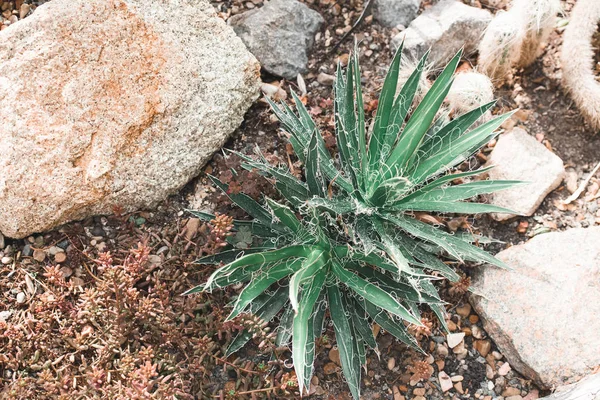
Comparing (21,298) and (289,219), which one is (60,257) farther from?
(289,219)

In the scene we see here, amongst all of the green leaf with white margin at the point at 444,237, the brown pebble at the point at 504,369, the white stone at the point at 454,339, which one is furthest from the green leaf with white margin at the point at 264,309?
→ the brown pebble at the point at 504,369

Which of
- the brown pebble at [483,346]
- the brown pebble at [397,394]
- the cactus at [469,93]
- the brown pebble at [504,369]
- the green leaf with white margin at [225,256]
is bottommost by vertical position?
the brown pebble at [397,394]

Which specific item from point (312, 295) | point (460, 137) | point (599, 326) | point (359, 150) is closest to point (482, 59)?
point (460, 137)

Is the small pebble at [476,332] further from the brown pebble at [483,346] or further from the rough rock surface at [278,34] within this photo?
the rough rock surface at [278,34]

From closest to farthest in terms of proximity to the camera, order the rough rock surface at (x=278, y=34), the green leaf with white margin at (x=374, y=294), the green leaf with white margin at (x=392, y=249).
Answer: the green leaf with white margin at (x=392, y=249) → the green leaf with white margin at (x=374, y=294) → the rough rock surface at (x=278, y=34)

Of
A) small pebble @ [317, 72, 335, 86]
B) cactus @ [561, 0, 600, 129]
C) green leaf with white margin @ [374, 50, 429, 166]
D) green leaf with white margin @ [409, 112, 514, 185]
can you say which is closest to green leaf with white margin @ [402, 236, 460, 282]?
green leaf with white margin @ [409, 112, 514, 185]

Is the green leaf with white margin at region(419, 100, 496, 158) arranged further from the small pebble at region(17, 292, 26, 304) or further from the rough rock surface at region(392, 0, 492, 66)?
the small pebble at region(17, 292, 26, 304)

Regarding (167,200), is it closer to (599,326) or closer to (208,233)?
(208,233)
